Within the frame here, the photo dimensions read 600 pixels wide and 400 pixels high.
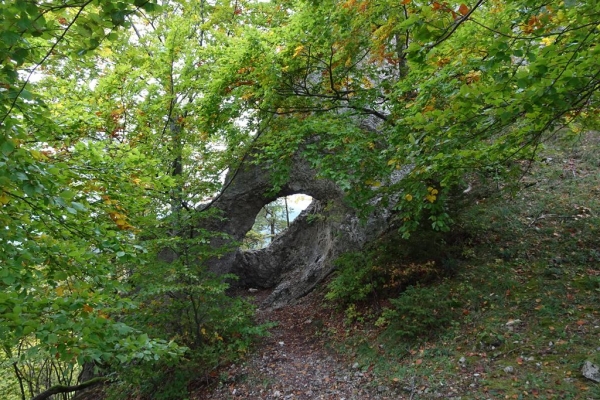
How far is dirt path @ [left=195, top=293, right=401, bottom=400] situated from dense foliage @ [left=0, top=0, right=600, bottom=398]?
1.92 ft

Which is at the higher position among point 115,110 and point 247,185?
point 115,110

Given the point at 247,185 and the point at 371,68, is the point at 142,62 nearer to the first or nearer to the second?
the point at 371,68

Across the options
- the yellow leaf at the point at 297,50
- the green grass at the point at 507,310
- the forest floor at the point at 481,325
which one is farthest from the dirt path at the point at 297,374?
the yellow leaf at the point at 297,50

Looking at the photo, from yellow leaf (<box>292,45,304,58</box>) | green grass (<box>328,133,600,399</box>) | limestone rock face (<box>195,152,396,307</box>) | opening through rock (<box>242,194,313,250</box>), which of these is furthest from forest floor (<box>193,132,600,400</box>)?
opening through rock (<box>242,194,313,250</box>)

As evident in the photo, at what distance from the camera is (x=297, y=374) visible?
679cm

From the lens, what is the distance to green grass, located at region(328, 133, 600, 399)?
463 cm

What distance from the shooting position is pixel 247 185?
12742 mm

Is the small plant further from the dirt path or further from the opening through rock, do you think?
the opening through rock

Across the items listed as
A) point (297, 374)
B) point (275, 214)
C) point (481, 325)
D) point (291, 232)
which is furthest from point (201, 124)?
point (275, 214)

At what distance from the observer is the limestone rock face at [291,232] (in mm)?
11008

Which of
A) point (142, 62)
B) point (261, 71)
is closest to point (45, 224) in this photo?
point (261, 71)

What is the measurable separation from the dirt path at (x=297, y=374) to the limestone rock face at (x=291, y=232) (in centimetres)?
287

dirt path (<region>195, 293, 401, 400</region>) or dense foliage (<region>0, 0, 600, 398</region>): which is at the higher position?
dense foliage (<region>0, 0, 600, 398</region>)

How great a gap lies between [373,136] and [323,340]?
476cm
